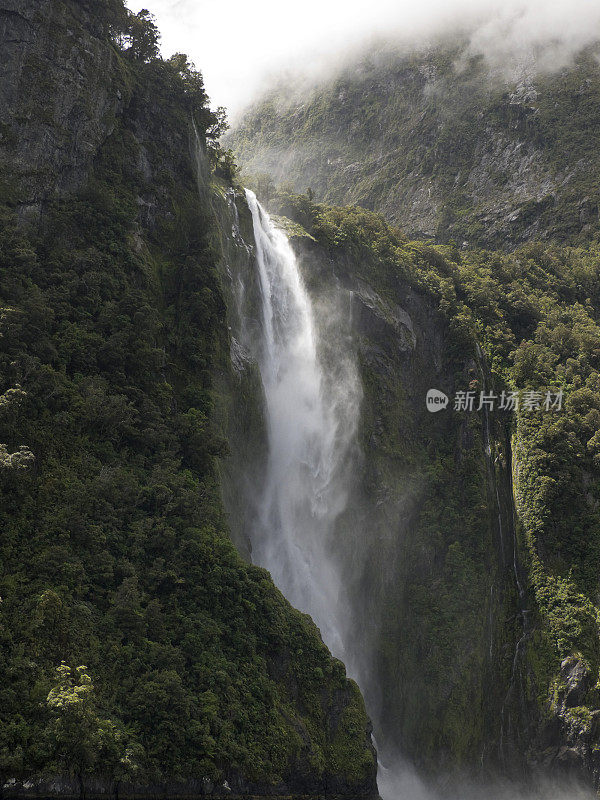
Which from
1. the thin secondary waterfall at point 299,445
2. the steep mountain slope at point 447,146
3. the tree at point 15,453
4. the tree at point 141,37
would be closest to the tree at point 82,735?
the tree at point 15,453

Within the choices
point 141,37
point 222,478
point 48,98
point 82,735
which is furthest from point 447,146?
point 82,735

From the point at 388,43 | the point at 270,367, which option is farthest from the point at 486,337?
the point at 388,43

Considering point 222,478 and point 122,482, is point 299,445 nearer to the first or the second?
point 222,478

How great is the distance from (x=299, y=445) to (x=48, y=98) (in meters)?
15.6

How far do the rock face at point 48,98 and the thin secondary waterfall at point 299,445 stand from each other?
9.40 metres

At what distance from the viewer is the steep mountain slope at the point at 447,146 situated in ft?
189

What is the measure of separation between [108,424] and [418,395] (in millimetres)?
19216

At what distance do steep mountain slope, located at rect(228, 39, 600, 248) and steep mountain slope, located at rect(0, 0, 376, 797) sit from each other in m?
31.4

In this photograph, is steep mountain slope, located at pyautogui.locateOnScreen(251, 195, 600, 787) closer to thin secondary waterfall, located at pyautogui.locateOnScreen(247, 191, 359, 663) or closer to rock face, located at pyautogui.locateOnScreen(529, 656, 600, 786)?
rock face, located at pyautogui.locateOnScreen(529, 656, 600, 786)

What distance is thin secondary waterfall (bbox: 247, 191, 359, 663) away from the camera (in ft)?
82.2

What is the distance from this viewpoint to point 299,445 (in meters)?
27.9

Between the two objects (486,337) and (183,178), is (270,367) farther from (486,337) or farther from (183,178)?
(486,337)

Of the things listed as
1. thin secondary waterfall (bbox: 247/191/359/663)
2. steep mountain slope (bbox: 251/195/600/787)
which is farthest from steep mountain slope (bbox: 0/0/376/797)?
steep mountain slope (bbox: 251/195/600/787)

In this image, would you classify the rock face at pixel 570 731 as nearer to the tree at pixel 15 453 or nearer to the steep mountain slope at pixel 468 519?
the steep mountain slope at pixel 468 519
